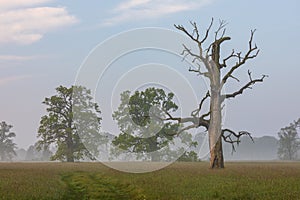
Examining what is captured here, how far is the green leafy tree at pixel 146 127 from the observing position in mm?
61688

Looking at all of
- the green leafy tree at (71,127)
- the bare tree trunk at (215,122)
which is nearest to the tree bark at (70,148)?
the green leafy tree at (71,127)

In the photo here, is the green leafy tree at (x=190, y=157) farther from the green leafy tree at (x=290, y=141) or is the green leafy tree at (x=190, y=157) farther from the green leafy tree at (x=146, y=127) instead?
Result: the green leafy tree at (x=290, y=141)

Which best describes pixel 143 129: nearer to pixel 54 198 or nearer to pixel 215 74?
pixel 215 74

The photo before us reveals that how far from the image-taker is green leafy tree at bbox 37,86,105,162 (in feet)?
224

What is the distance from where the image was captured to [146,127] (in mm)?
63375

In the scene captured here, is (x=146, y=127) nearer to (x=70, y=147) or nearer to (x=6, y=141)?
(x=70, y=147)

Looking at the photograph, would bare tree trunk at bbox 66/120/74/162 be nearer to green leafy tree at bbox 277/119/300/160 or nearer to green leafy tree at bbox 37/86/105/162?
green leafy tree at bbox 37/86/105/162

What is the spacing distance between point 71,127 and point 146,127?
47.9 feet

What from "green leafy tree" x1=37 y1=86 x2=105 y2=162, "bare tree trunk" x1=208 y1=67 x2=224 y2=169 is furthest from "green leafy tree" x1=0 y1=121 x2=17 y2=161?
"bare tree trunk" x1=208 y1=67 x2=224 y2=169

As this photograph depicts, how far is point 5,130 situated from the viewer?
153 metres

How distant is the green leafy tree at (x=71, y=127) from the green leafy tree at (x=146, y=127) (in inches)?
322

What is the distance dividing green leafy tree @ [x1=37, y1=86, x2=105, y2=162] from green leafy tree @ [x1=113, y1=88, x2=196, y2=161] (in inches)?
322

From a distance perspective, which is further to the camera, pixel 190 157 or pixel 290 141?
pixel 290 141

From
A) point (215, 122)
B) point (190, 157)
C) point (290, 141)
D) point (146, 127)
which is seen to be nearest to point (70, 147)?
point (146, 127)
